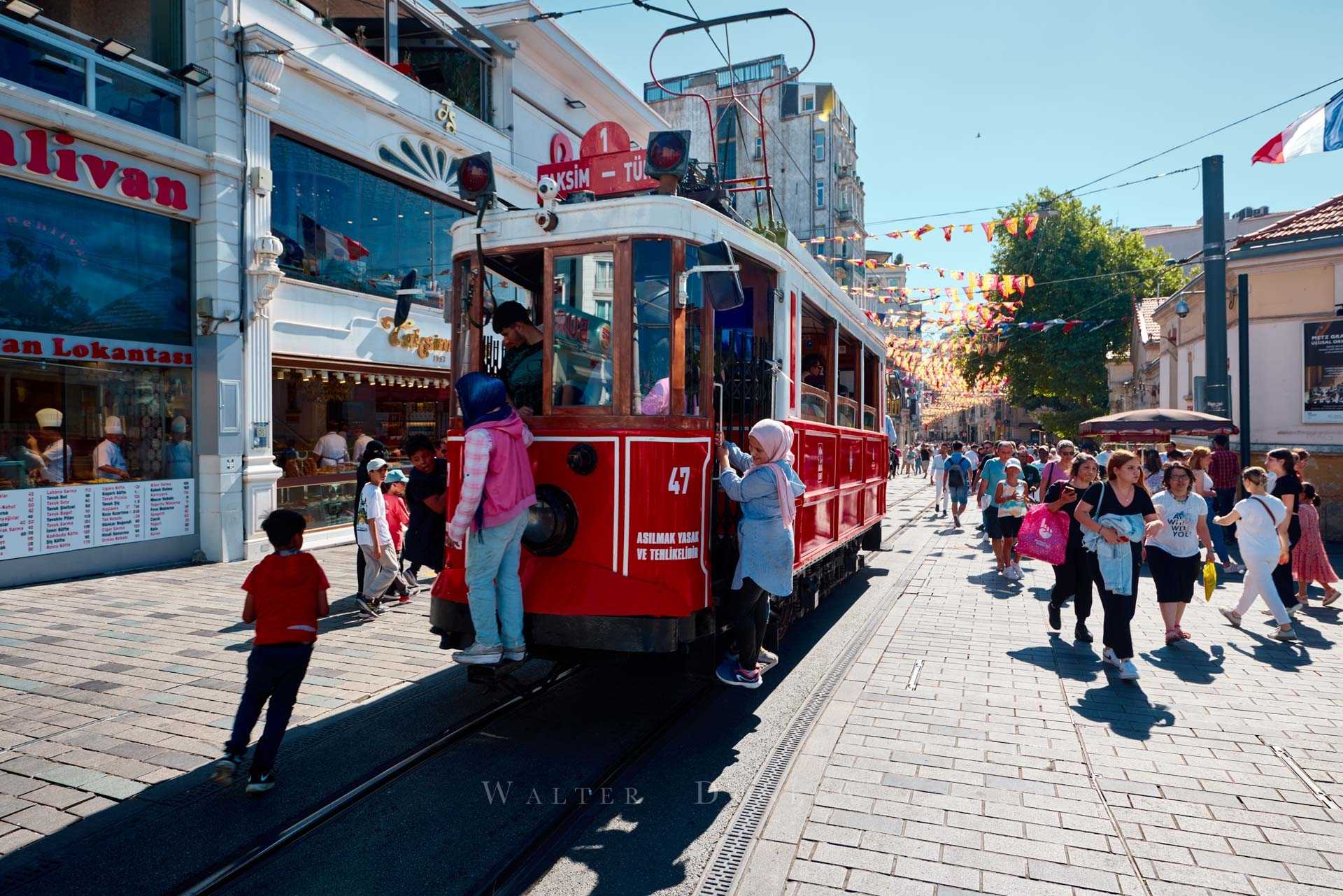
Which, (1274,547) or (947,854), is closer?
(947,854)

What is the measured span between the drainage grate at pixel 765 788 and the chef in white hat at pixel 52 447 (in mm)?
9081

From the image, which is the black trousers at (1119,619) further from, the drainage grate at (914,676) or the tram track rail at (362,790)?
the tram track rail at (362,790)

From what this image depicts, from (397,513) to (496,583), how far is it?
14.5ft

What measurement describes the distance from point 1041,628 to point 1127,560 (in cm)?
195

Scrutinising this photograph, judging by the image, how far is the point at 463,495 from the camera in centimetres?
450

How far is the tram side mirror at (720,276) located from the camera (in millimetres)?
4641

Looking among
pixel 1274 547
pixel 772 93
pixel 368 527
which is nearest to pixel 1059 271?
pixel 772 93

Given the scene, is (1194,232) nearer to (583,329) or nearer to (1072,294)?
(1072,294)

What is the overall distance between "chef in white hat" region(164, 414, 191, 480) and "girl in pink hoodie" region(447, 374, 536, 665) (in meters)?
8.29

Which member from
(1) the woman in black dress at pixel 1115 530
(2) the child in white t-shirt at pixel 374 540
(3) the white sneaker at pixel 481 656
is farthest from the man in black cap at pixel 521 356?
(1) the woman in black dress at pixel 1115 530

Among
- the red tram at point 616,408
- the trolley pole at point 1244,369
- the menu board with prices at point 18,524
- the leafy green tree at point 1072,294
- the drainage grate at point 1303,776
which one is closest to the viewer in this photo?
the drainage grate at point 1303,776

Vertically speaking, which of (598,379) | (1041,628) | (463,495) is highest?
(598,379)

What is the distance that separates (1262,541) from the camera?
24.8 feet

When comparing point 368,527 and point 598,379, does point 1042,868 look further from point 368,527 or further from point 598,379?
point 368,527
